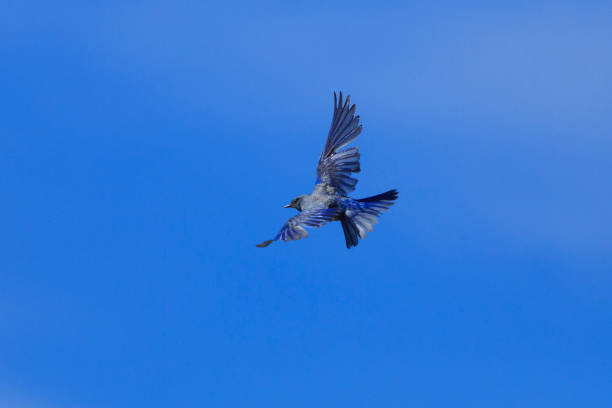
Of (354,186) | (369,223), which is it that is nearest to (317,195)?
(354,186)

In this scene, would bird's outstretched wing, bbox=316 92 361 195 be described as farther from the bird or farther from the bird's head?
the bird's head

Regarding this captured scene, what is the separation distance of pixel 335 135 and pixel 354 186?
2007 mm

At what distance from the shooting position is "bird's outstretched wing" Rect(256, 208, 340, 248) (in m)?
18.7

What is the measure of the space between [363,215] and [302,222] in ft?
6.13

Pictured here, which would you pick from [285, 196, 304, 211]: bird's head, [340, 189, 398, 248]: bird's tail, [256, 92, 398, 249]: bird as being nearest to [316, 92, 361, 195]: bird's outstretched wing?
[256, 92, 398, 249]: bird

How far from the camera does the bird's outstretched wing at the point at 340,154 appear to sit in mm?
23109

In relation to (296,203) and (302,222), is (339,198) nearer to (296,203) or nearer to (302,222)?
(296,203)

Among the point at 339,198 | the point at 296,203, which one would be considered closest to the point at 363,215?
the point at 339,198

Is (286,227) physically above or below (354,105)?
below

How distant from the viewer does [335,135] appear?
2405 cm

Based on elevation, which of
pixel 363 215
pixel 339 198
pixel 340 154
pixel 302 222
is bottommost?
pixel 302 222

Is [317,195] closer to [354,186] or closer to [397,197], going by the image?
[354,186]

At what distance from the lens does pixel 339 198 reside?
22.0m

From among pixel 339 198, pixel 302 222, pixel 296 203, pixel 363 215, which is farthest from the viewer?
pixel 296 203
